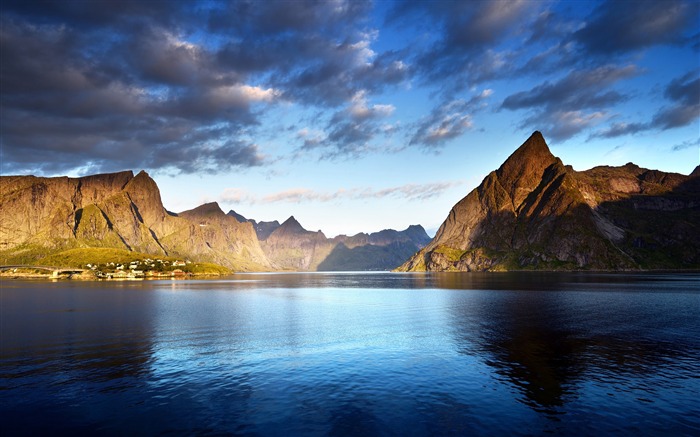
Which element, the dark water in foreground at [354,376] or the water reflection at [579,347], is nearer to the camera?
the dark water in foreground at [354,376]

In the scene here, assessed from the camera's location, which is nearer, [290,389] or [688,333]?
[290,389]

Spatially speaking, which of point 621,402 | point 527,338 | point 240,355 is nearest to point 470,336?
point 527,338

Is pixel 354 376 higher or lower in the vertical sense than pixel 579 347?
higher

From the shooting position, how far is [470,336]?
67500 mm

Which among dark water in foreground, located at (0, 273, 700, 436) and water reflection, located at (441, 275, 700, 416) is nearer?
dark water in foreground, located at (0, 273, 700, 436)

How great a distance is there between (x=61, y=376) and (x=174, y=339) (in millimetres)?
22462

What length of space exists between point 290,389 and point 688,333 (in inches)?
2687

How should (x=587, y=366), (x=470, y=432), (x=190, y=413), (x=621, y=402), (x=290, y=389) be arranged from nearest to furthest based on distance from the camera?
(x=470, y=432)
(x=190, y=413)
(x=621, y=402)
(x=290, y=389)
(x=587, y=366)

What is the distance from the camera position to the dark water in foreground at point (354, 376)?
31.1m

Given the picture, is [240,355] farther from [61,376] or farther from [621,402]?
[621,402]

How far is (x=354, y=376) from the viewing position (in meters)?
43.8

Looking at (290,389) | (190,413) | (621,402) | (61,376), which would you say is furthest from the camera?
(61,376)

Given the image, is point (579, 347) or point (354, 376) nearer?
point (354, 376)

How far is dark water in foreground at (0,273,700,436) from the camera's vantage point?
31.1 m
